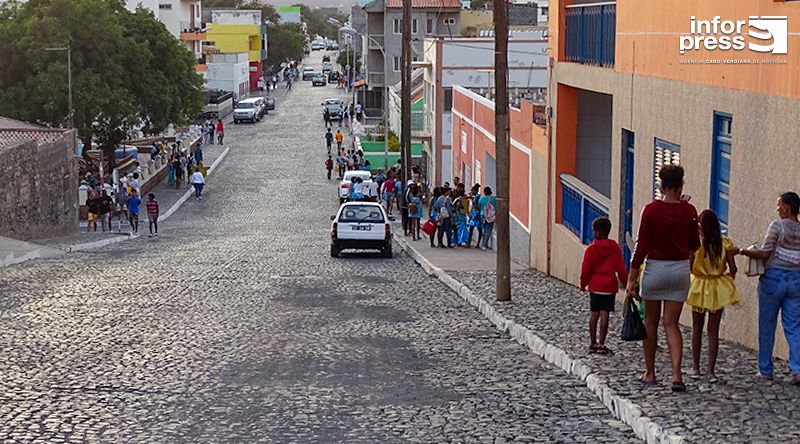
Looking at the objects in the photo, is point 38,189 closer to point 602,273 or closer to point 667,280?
point 602,273

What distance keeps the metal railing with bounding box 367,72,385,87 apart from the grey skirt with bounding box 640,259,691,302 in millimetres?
88517

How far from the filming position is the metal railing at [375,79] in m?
98.0

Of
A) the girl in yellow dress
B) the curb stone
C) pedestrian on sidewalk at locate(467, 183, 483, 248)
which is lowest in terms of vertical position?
pedestrian on sidewalk at locate(467, 183, 483, 248)

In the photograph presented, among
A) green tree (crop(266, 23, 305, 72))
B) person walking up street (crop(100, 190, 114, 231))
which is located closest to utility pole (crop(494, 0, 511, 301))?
person walking up street (crop(100, 190, 114, 231))

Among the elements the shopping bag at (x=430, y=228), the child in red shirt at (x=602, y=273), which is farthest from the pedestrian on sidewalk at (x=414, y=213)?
the child in red shirt at (x=602, y=273)

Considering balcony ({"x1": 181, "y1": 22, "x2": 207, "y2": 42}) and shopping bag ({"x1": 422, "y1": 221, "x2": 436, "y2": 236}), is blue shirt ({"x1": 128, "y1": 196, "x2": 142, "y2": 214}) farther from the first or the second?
balcony ({"x1": 181, "y1": 22, "x2": 207, "y2": 42})

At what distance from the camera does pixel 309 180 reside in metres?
61.9

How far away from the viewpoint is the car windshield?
1168 inches

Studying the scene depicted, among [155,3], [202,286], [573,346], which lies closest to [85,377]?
[573,346]

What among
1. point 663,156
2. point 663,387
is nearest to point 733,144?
point 663,156

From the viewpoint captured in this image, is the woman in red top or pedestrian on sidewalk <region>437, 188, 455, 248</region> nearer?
the woman in red top

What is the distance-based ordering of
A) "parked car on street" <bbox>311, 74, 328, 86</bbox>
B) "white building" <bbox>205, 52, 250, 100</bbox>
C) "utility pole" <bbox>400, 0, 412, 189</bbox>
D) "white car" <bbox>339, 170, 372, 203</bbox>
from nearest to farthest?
"utility pole" <bbox>400, 0, 412, 189</bbox>
"white car" <bbox>339, 170, 372, 203</bbox>
"white building" <bbox>205, 52, 250, 100</bbox>
"parked car on street" <bbox>311, 74, 328, 86</bbox>

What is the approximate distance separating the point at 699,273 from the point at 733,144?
107 inches

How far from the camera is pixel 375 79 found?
9844 centimetres
